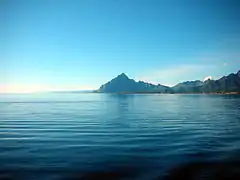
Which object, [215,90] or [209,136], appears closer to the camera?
[209,136]

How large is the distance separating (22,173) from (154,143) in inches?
240

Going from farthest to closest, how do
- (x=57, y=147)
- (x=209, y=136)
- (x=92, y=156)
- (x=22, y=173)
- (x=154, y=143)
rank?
1. (x=209, y=136)
2. (x=154, y=143)
3. (x=57, y=147)
4. (x=92, y=156)
5. (x=22, y=173)

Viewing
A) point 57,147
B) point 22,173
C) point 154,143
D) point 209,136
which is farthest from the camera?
point 209,136

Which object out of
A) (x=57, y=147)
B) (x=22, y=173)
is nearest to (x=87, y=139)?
(x=57, y=147)

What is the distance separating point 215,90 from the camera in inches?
7219

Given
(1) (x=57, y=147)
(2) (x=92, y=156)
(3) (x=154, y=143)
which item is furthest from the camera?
(3) (x=154, y=143)

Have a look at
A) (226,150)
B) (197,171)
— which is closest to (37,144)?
(197,171)

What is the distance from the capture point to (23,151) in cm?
1009

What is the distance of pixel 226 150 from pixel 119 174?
5.17 meters

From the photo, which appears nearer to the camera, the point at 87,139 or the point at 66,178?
the point at 66,178

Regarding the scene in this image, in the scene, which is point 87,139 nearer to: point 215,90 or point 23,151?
point 23,151

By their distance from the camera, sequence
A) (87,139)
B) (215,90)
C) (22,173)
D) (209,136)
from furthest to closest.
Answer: (215,90), (209,136), (87,139), (22,173)

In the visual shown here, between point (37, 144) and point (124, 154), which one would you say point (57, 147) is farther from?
point (124, 154)

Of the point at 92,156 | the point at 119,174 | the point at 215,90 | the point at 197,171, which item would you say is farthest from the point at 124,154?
the point at 215,90
